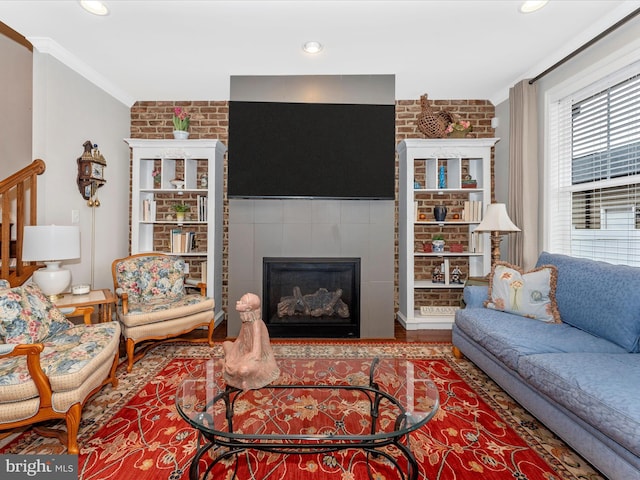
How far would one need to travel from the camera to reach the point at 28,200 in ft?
9.61

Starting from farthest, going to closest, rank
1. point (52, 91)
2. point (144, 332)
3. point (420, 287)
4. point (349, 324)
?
point (420, 287), point (349, 324), point (52, 91), point (144, 332)

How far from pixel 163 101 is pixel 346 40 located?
8.50 feet

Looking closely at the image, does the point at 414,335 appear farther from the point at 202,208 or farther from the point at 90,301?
the point at 90,301

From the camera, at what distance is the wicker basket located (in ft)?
12.0

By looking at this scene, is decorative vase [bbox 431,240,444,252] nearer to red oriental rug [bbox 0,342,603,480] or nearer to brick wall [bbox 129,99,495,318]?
brick wall [bbox 129,99,495,318]

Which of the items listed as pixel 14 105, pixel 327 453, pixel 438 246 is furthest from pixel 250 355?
pixel 14 105

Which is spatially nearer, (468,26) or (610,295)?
(610,295)

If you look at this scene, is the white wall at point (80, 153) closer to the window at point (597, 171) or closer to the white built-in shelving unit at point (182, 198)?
the white built-in shelving unit at point (182, 198)

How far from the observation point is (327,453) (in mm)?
1680

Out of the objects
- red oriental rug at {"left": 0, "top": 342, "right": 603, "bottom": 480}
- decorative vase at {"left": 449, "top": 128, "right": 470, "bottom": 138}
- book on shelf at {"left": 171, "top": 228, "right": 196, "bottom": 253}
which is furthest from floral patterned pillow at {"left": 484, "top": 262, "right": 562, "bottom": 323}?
book on shelf at {"left": 171, "top": 228, "right": 196, "bottom": 253}

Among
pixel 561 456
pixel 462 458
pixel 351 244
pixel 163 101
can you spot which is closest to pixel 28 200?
pixel 163 101

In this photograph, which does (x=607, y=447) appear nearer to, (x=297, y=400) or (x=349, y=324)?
(x=297, y=400)

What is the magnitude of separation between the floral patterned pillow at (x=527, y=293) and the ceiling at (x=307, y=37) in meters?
2.00

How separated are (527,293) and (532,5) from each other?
2165mm
